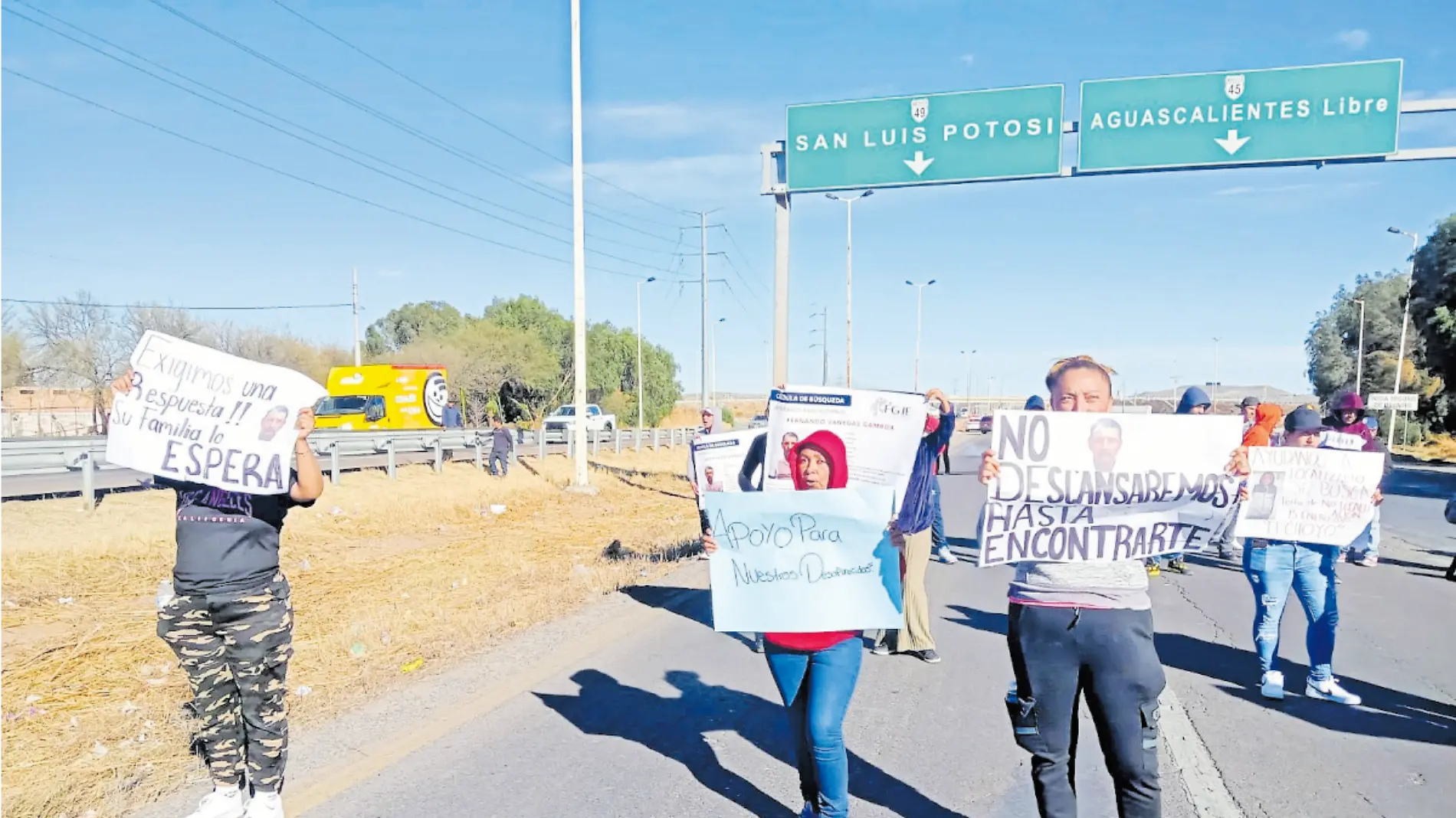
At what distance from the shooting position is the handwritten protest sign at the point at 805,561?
12.5 ft

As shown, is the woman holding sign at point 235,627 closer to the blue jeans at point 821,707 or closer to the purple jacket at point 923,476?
the blue jeans at point 821,707

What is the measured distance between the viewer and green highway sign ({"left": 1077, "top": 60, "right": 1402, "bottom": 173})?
1297 centimetres

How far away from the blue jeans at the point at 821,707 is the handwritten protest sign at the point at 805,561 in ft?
0.35

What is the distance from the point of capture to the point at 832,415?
4.55 m

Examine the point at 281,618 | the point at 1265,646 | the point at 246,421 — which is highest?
the point at 246,421

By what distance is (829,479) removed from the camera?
401 centimetres

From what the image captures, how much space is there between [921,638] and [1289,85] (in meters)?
10.7

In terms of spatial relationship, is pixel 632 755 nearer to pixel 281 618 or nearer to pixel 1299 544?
pixel 281 618

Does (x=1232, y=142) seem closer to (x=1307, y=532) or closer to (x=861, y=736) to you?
(x=1307, y=532)

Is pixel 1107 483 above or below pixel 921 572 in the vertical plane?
above

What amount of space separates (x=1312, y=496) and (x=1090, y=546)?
3.21m

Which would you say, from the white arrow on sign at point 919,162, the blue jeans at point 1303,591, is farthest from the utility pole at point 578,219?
the blue jeans at point 1303,591

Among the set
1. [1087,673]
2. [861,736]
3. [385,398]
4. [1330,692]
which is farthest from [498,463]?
[1087,673]

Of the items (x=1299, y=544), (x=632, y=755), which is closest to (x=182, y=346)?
(x=632, y=755)
